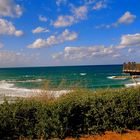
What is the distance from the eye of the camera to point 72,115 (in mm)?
10484

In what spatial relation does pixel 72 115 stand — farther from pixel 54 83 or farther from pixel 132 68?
pixel 54 83

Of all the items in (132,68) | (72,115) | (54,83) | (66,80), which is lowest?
(54,83)

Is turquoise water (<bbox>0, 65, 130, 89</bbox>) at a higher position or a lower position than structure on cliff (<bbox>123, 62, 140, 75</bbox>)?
lower

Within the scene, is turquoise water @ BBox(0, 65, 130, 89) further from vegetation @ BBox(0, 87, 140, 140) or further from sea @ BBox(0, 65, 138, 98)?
vegetation @ BBox(0, 87, 140, 140)

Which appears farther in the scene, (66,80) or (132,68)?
(132,68)

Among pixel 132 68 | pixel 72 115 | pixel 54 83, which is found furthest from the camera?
pixel 54 83

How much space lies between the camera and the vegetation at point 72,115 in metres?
10.1

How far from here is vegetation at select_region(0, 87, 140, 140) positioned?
10.1 meters

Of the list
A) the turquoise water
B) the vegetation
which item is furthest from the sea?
the vegetation

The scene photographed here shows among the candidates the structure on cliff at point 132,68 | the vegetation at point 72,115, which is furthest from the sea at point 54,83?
the structure on cliff at point 132,68

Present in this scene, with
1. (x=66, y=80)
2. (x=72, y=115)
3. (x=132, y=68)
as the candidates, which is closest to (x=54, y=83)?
(x=132, y=68)

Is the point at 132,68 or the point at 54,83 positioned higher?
the point at 132,68

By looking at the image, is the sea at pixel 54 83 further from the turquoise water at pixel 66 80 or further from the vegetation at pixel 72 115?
the vegetation at pixel 72 115

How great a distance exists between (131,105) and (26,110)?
3.60 meters
